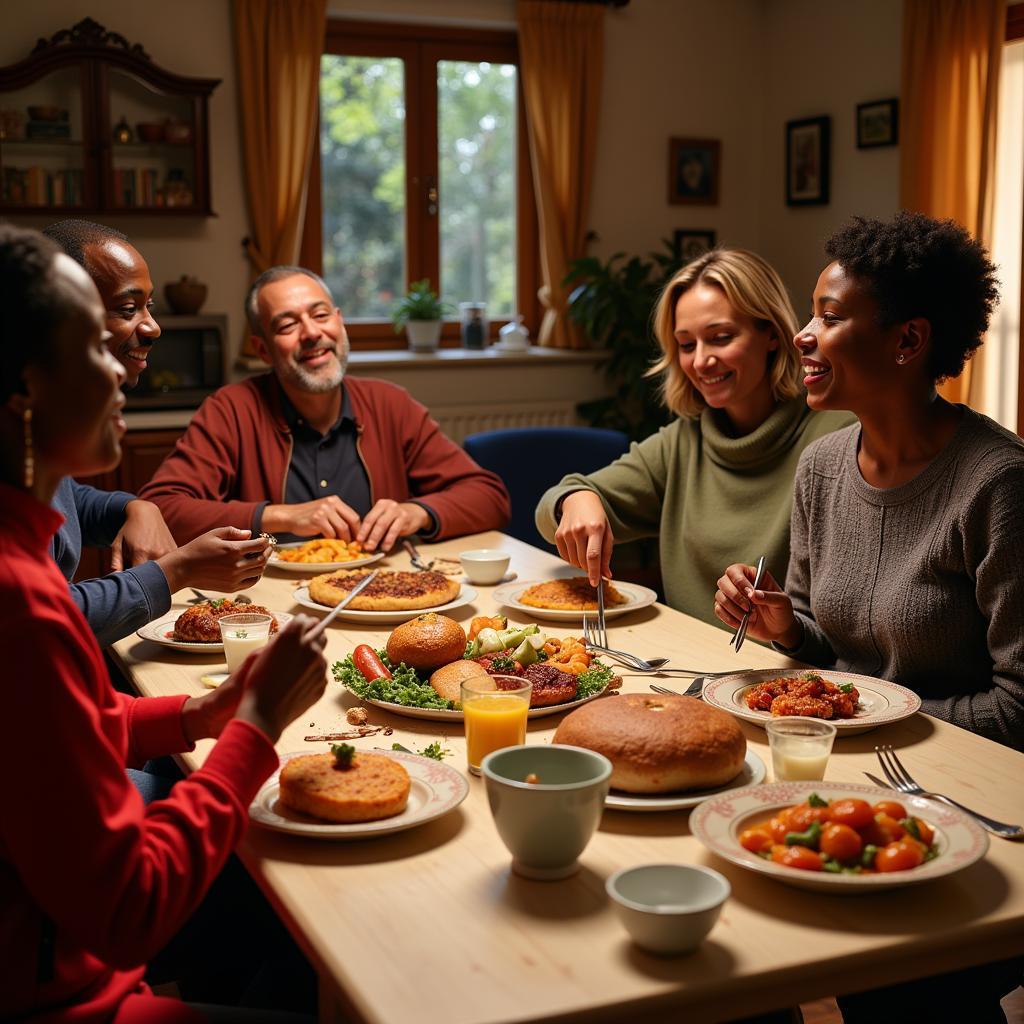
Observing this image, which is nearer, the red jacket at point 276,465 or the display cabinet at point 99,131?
the red jacket at point 276,465

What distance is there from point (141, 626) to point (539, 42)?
441cm

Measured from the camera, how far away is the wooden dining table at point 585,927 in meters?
1.00

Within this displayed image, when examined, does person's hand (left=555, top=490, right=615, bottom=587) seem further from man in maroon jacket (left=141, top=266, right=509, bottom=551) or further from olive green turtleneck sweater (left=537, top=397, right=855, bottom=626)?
man in maroon jacket (left=141, top=266, right=509, bottom=551)

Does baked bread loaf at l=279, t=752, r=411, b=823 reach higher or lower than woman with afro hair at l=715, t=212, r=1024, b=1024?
lower

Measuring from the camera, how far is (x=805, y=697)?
1.61 m

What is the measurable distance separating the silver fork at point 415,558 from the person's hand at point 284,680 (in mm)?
1251

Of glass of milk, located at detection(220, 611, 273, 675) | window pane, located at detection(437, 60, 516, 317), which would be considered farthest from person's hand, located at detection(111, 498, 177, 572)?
window pane, located at detection(437, 60, 516, 317)

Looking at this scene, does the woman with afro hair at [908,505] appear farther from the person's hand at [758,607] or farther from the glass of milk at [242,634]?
the glass of milk at [242,634]

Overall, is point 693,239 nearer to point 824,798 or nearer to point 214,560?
point 214,560

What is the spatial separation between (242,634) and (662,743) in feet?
2.47

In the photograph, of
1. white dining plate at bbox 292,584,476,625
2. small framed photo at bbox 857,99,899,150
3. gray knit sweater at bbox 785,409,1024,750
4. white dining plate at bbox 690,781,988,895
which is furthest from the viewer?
small framed photo at bbox 857,99,899,150

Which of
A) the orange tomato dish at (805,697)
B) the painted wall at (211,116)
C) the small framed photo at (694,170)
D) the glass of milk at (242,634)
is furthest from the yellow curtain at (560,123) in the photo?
the orange tomato dish at (805,697)

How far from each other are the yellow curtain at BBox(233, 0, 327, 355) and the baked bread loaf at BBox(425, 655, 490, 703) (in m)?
3.90

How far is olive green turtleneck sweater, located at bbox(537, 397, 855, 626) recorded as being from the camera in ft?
8.30
